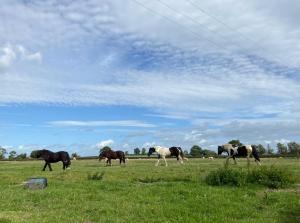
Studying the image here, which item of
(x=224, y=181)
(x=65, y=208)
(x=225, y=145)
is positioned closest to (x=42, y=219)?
(x=65, y=208)

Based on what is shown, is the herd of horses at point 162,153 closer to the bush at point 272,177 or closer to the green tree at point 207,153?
the bush at point 272,177

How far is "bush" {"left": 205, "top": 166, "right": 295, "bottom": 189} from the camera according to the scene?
71.4ft

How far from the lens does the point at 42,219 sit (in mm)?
13641

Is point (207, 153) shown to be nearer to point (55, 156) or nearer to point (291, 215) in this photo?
point (55, 156)

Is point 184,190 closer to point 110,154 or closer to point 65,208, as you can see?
point 65,208

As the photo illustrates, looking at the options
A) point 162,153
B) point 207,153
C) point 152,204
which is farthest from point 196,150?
point 152,204

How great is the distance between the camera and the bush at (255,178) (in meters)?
21.8

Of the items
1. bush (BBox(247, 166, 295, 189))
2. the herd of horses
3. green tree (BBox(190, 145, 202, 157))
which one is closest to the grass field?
bush (BBox(247, 166, 295, 189))

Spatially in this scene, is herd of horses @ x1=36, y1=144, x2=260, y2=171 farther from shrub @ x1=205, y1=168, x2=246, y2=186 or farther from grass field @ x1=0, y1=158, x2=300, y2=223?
grass field @ x1=0, y1=158, x2=300, y2=223

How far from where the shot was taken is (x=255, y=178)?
2245cm

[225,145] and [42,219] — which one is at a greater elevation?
[225,145]

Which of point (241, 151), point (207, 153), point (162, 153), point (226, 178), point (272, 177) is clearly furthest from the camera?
point (207, 153)

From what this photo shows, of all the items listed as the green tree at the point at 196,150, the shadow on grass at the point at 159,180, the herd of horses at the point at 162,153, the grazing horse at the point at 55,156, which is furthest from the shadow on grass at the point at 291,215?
the green tree at the point at 196,150

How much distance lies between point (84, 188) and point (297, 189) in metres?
9.80
